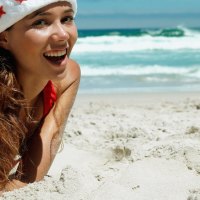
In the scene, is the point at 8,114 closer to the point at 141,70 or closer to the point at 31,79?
the point at 31,79

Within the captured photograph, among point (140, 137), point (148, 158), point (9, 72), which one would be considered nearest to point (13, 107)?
point (9, 72)

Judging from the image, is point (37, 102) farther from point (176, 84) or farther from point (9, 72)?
point (176, 84)

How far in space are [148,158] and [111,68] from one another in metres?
7.34

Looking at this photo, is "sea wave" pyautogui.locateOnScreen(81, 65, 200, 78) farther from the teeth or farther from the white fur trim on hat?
the white fur trim on hat

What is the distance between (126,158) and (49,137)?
1.55 feet

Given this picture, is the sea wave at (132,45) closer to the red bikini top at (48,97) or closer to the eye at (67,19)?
the red bikini top at (48,97)

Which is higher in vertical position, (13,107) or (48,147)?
(13,107)

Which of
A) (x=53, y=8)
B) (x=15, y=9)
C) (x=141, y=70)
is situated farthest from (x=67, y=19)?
(x=141, y=70)

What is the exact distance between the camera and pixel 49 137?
2672 millimetres

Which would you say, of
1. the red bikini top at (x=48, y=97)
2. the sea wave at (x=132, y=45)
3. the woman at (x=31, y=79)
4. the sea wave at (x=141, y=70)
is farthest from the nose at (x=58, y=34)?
the sea wave at (x=132, y=45)

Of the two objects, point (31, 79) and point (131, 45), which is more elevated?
point (31, 79)

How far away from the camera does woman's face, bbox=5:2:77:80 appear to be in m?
2.11

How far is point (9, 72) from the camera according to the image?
7.27 ft

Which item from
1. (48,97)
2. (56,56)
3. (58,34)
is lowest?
(48,97)
